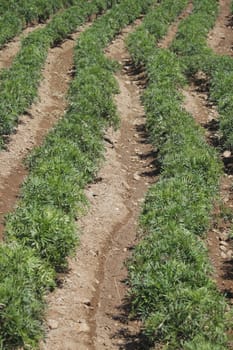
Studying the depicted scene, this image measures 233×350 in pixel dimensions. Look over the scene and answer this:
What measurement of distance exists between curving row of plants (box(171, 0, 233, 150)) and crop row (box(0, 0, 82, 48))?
7.47m

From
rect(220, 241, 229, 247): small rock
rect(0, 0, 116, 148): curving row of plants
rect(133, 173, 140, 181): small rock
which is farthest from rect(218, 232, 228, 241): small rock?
rect(0, 0, 116, 148): curving row of plants

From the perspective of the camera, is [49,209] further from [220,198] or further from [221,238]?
[220,198]

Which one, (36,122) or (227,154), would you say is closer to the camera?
(227,154)

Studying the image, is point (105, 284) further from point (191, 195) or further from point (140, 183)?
point (140, 183)

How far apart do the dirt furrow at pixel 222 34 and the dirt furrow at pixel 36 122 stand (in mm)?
8266

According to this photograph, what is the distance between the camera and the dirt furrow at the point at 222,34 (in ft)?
102

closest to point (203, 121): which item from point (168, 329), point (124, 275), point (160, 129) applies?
point (160, 129)

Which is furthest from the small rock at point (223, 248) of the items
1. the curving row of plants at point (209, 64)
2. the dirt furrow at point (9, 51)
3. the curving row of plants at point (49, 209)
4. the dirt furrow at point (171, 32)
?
the dirt furrow at point (171, 32)

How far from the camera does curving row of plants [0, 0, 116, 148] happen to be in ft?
55.4

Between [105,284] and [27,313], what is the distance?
2.61m

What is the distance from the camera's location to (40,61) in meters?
22.3

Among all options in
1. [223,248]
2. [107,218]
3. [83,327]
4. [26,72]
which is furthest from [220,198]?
[26,72]

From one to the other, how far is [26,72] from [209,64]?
7635 millimetres

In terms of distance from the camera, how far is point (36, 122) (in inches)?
731
